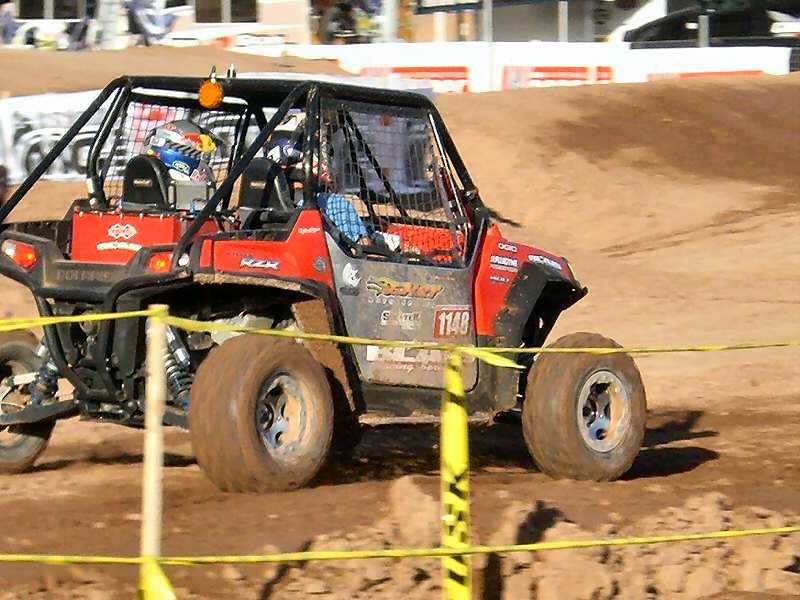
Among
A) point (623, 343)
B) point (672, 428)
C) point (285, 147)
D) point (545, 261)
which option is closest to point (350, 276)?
point (285, 147)

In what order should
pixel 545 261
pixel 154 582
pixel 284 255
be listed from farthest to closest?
pixel 545 261
pixel 284 255
pixel 154 582

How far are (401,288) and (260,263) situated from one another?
2.69ft

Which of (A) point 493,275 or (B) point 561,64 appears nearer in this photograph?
(A) point 493,275

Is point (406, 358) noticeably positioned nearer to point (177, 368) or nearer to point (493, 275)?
point (493, 275)

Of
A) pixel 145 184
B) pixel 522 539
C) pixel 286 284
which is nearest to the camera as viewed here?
pixel 522 539

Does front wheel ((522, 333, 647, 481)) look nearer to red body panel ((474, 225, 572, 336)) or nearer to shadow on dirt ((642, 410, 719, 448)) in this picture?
red body panel ((474, 225, 572, 336))

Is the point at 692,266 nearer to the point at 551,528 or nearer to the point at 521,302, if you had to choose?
the point at 521,302

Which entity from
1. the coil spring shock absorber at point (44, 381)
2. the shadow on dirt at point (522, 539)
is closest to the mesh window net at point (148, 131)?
the coil spring shock absorber at point (44, 381)

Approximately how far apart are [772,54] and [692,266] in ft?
39.2

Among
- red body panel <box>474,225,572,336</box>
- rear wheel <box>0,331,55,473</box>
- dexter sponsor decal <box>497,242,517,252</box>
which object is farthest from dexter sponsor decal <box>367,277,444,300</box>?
rear wheel <box>0,331,55,473</box>

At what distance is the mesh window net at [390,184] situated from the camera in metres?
7.35

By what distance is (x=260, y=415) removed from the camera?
644 centimetres

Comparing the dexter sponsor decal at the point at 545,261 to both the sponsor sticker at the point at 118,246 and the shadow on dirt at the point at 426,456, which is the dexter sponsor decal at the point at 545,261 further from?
the sponsor sticker at the point at 118,246

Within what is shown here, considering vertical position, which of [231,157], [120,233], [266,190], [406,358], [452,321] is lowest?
[406,358]
